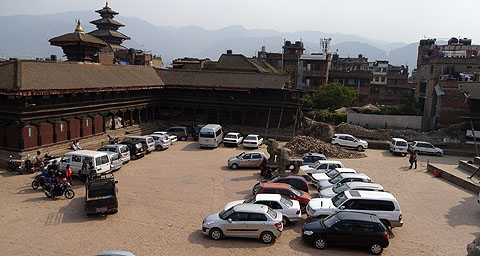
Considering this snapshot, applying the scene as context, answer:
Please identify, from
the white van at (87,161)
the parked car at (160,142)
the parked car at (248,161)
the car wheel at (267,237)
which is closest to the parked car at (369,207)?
the car wheel at (267,237)

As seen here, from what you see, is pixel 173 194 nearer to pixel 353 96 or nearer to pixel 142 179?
pixel 142 179

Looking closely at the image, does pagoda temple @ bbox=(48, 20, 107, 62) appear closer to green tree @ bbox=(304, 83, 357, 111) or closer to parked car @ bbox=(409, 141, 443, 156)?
green tree @ bbox=(304, 83, 357, 111)

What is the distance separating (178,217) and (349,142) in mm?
24171

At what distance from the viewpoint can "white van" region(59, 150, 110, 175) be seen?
23.1 m

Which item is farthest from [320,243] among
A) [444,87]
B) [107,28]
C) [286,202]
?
[107,28]

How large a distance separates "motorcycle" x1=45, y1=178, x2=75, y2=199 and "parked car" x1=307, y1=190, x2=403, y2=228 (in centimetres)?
1343

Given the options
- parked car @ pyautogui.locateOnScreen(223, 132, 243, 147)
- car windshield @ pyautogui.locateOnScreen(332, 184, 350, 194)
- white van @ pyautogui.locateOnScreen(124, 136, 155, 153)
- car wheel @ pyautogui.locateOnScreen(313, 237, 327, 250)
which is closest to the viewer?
car wheel @ pyautogui.locateOnScreen(313, 237, 327, 250)

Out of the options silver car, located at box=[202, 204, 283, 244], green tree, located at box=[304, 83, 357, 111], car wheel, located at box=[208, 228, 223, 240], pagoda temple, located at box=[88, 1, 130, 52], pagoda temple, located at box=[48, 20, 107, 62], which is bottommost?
car wheel, located at box=[208, 228, 223, 240]

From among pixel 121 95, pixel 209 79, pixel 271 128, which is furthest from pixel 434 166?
pixel 121 95

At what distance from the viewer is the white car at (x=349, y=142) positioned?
1469 inches

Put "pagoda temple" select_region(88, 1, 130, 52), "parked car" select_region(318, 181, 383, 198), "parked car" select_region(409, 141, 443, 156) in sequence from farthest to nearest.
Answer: "pagoda temple" select_region(88, 1, 130, 52) → "parked car" select_region(409, 141, 443, 156) → "parked car" select_region(318, 181, 383, 198)

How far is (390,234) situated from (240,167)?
13.7 m

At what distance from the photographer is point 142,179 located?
24828 millimetres

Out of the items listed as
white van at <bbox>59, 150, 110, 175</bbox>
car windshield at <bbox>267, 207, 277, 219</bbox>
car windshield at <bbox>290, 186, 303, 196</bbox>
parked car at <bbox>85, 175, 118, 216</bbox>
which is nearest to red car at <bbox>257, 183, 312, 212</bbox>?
car windshield at <bbox>290, 186, 303, 196</bbox>
